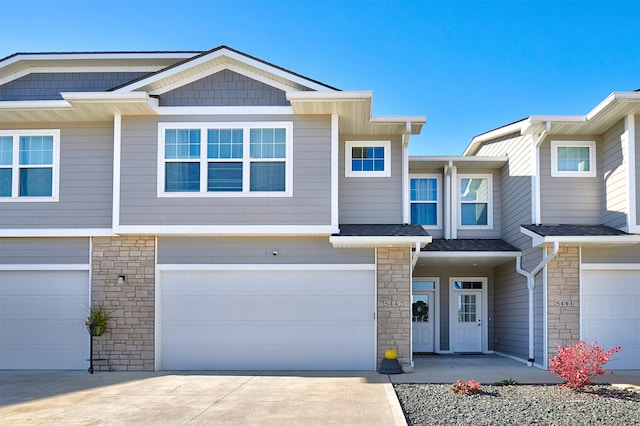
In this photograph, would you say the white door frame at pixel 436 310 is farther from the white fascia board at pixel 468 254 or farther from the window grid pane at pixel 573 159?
the window grid pane at pixel 573 159

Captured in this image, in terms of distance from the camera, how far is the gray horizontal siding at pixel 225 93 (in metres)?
12.1

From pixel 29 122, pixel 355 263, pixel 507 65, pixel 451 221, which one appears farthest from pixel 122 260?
pixel 507 65

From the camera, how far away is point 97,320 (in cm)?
A: 1174

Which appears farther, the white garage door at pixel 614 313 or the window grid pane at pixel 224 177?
the white garage door at pixel 614 313

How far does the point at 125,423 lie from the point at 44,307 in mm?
5920

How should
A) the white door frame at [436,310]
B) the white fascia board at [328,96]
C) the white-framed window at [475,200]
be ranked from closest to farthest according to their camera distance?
the white fascia board at [328,96], the white-framed window at [475,200], the white door frame at [436,310]

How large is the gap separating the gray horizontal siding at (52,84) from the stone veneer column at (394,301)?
6.98 m

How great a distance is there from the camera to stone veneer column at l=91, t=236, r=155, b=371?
39.2ft

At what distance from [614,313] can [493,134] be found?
17.0 feet

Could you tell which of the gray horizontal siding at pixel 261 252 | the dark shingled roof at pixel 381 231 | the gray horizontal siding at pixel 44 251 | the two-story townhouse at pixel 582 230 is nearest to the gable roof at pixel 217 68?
the dark shingled roof at pixel 381 231

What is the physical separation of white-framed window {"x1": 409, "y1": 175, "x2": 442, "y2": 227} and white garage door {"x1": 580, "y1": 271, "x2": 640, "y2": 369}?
13.5 ft

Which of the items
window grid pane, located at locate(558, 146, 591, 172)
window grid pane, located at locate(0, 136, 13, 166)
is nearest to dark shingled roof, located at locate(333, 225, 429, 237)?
window grid pane, located at locate(558, 146, 591, 172)

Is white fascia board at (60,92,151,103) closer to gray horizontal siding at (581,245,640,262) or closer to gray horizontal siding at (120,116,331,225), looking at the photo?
gray horizontal siding at (120,116,331,225)

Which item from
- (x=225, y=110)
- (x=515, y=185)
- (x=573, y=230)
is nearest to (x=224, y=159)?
(x=225, y=110)
